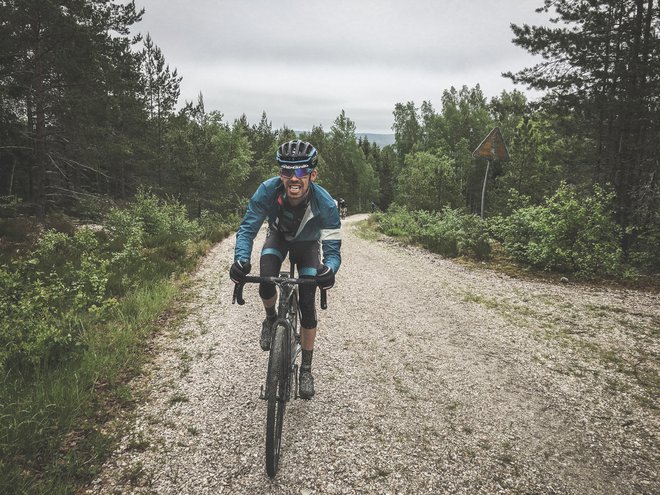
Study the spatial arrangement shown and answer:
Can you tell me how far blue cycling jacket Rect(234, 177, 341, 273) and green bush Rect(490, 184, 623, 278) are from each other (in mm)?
6958

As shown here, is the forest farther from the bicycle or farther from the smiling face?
the smiling face

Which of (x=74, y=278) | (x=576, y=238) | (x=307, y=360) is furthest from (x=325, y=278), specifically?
(x=576, y=238)

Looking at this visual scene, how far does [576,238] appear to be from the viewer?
821 centimetres

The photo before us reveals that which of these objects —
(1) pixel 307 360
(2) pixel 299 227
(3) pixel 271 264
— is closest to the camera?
(3) pixel 271 264

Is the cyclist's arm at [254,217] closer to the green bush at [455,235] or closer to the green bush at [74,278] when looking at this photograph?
the green bush at [74,278]

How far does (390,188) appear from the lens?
68.6 m

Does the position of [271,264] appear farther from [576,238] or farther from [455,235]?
[455,235]

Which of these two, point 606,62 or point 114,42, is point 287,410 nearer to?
point 606,62

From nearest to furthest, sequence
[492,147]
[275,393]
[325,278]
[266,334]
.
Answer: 1. [275,393]
2. [325,278]
3. [266,334]
4. [492,147]

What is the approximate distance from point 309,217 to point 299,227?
0.50 ft

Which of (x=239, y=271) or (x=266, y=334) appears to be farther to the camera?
(x=266, y=334)

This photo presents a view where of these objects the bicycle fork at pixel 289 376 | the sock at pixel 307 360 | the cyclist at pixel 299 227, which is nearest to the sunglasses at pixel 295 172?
the cyclist at pixel 299 227

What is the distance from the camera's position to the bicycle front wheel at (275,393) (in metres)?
2.56

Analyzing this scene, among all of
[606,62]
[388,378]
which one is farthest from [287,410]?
[606,62]
